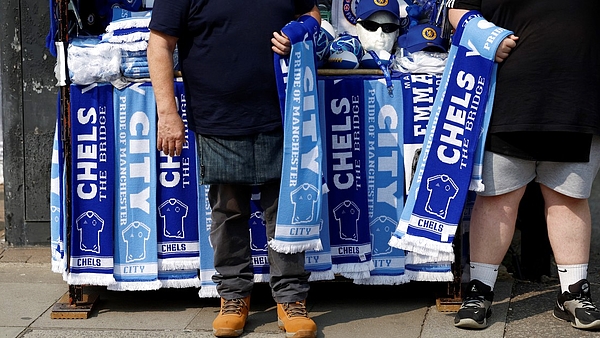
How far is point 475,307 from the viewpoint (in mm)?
4168

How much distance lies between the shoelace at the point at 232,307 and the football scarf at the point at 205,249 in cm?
22

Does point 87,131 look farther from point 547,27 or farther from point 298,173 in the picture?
point 547,27

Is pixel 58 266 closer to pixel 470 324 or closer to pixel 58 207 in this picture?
pixel 58 207

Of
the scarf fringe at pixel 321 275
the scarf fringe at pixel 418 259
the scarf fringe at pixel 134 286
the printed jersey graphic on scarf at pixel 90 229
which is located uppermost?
the printed jersey graphic on scarf at pixel 90 229

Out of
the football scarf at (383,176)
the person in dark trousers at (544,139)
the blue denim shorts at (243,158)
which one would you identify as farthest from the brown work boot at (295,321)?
the person in dark trousers at (544,139)

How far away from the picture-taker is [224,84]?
3914 millimetres

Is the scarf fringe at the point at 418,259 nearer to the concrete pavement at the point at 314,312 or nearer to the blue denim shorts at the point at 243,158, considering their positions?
the concrete pavement at the point at 314,312

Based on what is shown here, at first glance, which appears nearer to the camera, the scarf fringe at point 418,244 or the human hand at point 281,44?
the human hand at point 281,44

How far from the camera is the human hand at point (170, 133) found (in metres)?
3.92

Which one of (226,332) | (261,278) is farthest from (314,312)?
(226,332)

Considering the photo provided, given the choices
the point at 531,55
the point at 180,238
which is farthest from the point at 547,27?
the point at 180,238

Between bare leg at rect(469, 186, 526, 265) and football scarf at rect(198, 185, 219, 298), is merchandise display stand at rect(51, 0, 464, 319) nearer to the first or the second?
bare leg at rect(469, 186, 526, 265)

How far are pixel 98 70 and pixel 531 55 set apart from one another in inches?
77.1

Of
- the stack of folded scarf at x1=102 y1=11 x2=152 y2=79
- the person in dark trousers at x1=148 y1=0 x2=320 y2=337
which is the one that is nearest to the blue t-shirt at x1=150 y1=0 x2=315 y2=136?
the person in dark trousers at x1=148 y1=0 x2=320 y2=337
